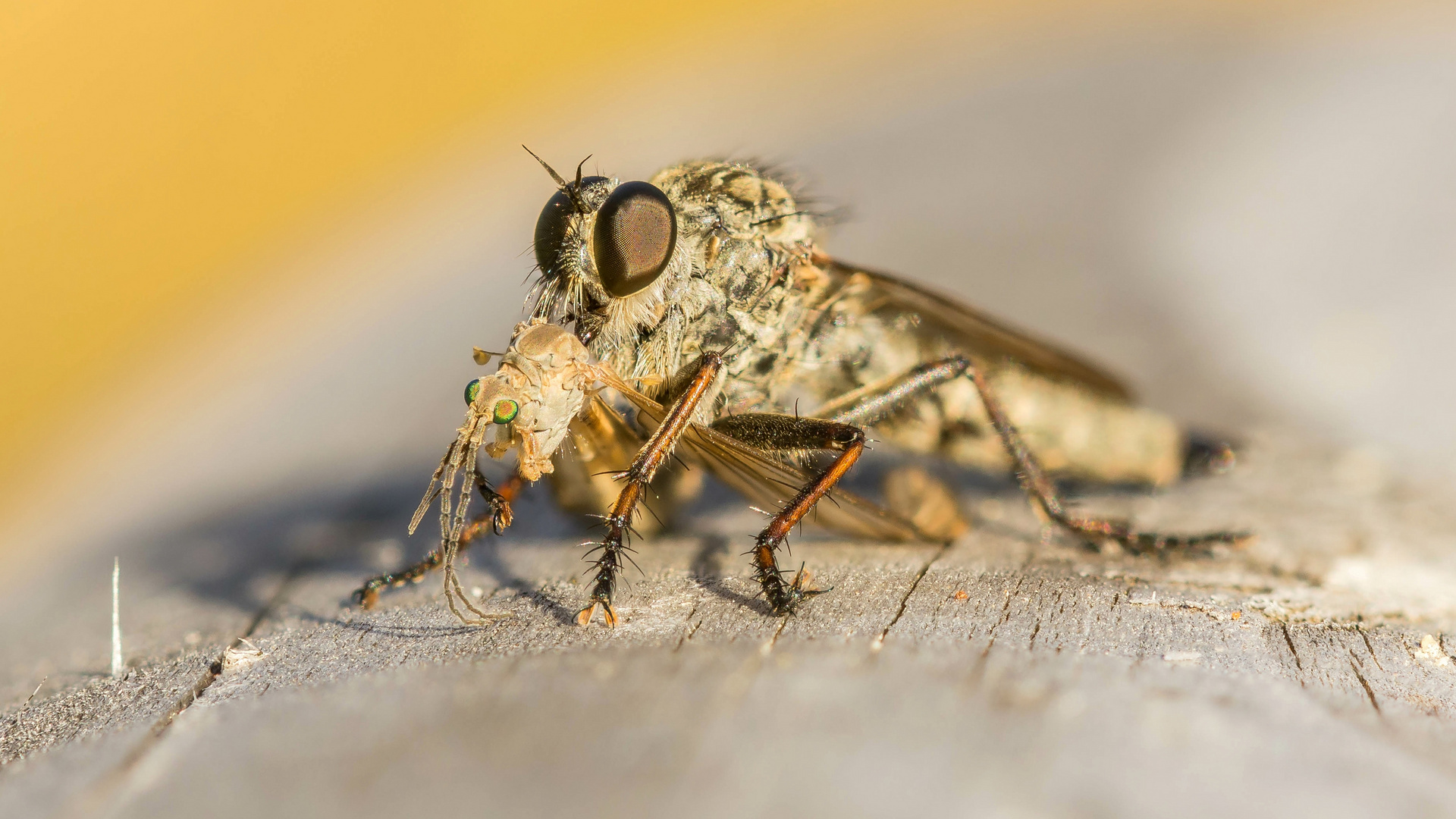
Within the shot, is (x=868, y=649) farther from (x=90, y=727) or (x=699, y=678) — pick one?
(x=90, y=727)

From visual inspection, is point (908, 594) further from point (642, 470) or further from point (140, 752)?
point (140, 752)

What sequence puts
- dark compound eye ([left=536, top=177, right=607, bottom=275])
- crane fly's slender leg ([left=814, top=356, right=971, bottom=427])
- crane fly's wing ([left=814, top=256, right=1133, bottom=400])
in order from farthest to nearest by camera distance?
crane fly's wing ([left=814, top=256, right=1133, bottom=400]) < crane fly's slender leg ([left=814, top=356, right=971, bottom=427]) < dark compound eye ([left=536, top=177, right=607, bottom=275])

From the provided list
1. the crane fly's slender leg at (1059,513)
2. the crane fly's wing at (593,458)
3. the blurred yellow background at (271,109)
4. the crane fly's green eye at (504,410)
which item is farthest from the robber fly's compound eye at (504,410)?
the blurred yellow background at (271,109)

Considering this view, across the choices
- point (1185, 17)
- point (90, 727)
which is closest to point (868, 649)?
point (90, 727)

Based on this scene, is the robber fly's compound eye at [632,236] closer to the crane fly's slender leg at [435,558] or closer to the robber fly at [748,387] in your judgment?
the robber fly at [748,387]

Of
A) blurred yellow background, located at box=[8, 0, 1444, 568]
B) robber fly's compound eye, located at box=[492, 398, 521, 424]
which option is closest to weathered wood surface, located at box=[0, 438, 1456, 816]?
robber fly's compound eye, located at box=[492, 398, 521, 424]

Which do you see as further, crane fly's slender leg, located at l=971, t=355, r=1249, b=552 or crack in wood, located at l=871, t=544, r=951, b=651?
crane fly's slender leg, located at l=971, t=355, r=1249, b=552

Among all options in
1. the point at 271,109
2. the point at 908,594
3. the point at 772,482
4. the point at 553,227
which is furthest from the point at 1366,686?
the point at 271,109

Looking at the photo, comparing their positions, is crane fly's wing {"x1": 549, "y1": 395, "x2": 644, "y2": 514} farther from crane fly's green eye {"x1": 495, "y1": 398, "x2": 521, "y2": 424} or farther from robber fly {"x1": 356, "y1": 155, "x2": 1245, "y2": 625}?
crane fly's green eye {"x1": 495, "y1": 398, "x2": 521, "y2": 424}
